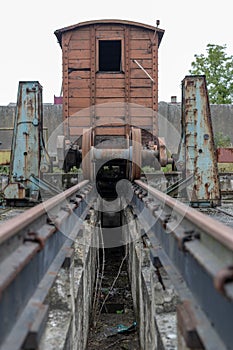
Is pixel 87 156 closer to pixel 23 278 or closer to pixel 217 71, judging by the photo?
pixel 23 278

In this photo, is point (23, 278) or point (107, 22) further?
point (107, 22)

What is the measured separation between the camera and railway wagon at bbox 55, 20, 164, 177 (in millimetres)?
9312

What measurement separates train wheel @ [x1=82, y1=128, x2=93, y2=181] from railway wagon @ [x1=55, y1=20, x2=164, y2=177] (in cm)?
268

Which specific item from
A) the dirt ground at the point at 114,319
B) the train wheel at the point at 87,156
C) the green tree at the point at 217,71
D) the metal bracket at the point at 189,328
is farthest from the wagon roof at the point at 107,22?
the green tree at the point at 217,71

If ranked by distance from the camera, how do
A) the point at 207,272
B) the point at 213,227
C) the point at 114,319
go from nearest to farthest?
1. the point at 207,272
2. the point at 213,227
3. the point at 114,319

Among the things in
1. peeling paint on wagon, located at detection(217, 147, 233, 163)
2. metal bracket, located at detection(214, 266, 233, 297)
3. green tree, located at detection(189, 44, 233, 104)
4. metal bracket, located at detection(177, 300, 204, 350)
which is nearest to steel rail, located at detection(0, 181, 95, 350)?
metal bracket, located at detection(177, 300, 204, 350)

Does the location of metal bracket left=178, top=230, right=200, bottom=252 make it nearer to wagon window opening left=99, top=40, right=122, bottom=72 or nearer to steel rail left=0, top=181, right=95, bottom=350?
steel rail left=0, top=181, right=95, bottom=350

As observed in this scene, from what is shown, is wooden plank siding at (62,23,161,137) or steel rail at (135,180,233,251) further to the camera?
wooden plank siding at (62,23,161,137)

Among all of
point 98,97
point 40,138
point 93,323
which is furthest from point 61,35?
point 93,323

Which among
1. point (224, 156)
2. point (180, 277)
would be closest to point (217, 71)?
point (224, 156)

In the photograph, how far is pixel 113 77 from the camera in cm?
948

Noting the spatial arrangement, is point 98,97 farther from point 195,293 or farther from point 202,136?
point 195,293

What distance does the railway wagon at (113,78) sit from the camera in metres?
9.31

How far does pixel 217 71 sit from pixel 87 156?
1142 inches
